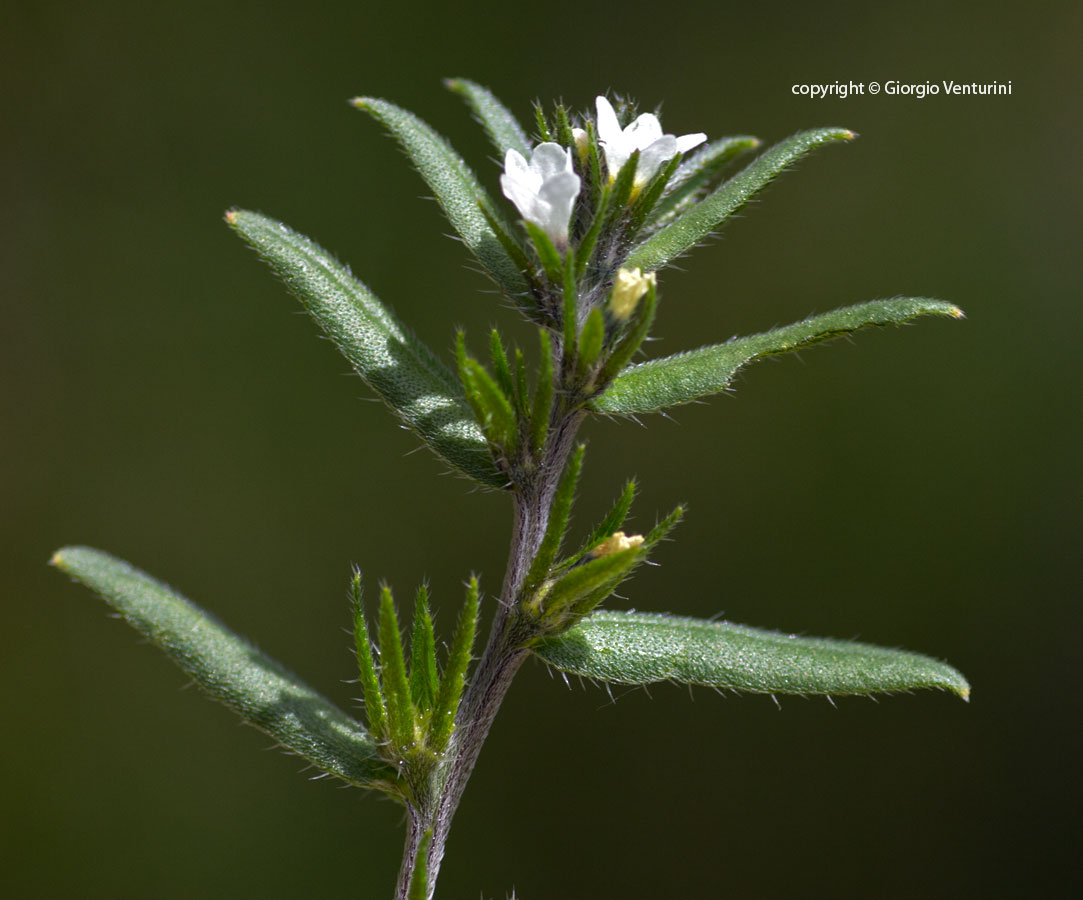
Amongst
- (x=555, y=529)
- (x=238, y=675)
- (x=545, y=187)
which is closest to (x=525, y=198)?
(x=545, y=187)

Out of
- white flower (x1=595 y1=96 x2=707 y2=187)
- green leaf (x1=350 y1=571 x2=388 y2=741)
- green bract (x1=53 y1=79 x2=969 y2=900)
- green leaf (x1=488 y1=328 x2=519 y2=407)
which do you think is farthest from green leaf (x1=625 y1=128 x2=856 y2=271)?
green leaf (x1=350 y1=571 x2=388 y2=741)

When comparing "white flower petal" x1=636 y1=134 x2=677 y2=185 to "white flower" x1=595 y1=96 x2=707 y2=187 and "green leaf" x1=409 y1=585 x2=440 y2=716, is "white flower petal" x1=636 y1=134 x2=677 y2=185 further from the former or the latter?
"green leaf" x1=409 y1=585 x2=440 y2=716

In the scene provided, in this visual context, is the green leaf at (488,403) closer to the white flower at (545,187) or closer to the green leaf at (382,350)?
the green leaf at (382,350)

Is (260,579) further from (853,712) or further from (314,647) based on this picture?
(853,712)

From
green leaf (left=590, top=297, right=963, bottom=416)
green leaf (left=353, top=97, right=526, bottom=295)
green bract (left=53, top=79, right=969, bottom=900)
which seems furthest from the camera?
green leaf (left=353, top=97, right=526, bottom=295)

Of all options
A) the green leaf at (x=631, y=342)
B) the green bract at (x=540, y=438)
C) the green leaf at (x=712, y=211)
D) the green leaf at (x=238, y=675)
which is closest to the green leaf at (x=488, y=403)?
the green bract at (x=540, y=438)

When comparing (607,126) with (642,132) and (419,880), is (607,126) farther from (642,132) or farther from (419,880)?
(419,880)

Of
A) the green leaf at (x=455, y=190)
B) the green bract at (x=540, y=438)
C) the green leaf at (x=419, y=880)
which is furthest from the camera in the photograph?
the green leaf at (x=455, y=190)

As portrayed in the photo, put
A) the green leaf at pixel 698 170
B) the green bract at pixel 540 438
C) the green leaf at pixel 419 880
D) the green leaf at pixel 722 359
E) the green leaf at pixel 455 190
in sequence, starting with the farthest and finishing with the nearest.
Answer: the green leaf at pixel 698 170, the green leaf at pixel 455 190, the green leaf at pixel 722 359, the green bract at pixel 540 438, the green leaf at pixel 419 880
